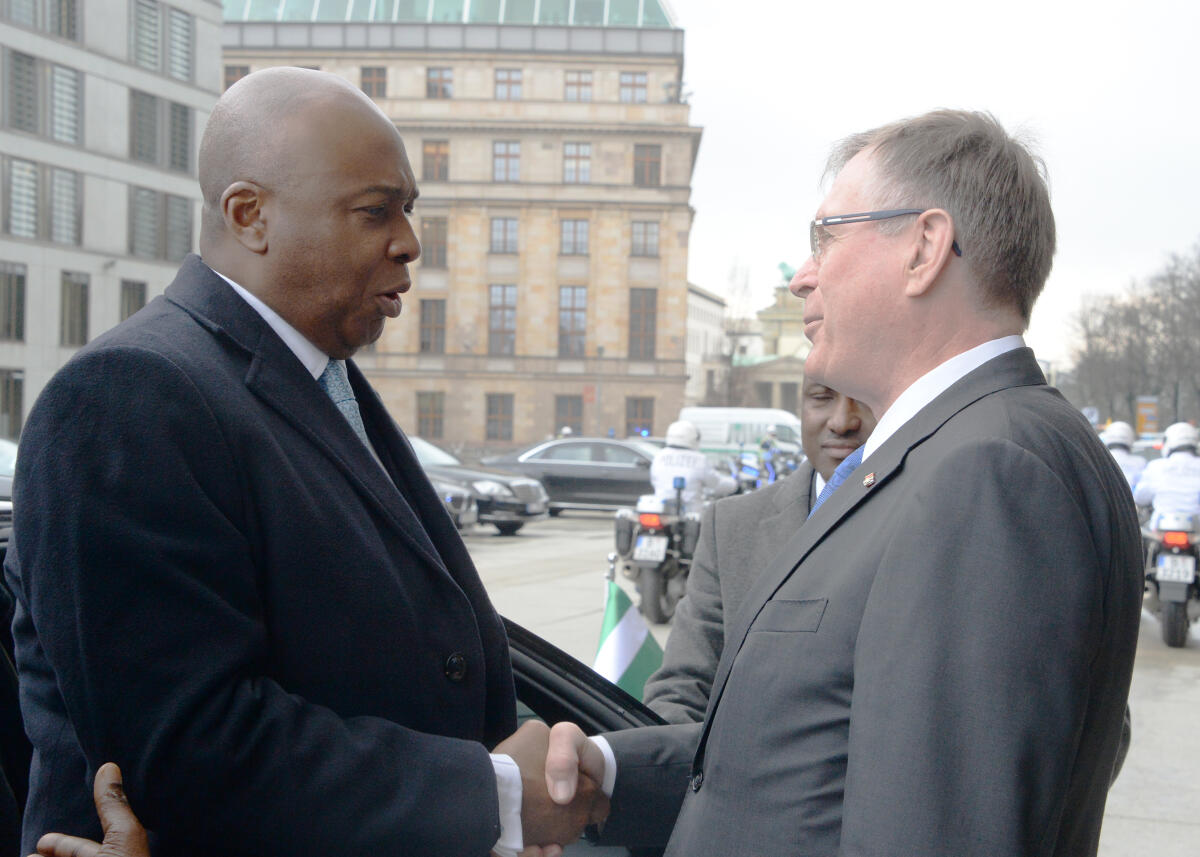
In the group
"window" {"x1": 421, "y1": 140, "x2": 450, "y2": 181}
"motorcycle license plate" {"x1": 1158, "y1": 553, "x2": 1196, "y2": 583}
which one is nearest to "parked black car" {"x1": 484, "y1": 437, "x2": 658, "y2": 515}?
"motorcycle license plate" {"x1": 1158, "y1": 553, "x2": 1196, "y2": 583}

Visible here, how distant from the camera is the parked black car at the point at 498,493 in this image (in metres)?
18.8

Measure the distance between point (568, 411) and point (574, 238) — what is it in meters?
8.05

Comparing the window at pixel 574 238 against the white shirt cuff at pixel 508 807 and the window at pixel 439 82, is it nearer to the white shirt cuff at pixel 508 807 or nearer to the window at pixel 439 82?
the window at pixel 439 82

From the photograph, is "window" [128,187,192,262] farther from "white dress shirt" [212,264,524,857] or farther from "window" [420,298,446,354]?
Answer: "white dress shirt" [212,264,524,857]

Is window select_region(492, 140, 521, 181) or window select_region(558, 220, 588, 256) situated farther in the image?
window select_region(492, 140, 521, 181)

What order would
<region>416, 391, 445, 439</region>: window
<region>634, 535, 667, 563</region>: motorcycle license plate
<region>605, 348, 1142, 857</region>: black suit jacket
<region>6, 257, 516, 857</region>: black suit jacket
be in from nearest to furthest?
<region>605, 348, 1142, 857</region>: black suit jacket < <region>6, 257, 516, 857</region>: black suit jacket < <region>634, 535, 667, 563</region>: motorcycle license plate < <region>416, 391, 445, 439</region>: window

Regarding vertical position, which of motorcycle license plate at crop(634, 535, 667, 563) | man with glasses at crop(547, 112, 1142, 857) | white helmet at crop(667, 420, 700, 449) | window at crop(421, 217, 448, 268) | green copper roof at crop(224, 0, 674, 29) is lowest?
motorcycle license plate at crop(634, 535, 667, 563)

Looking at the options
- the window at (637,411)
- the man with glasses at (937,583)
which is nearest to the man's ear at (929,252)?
the man with glasses at (937,583)

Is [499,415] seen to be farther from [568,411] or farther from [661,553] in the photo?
[661,553]

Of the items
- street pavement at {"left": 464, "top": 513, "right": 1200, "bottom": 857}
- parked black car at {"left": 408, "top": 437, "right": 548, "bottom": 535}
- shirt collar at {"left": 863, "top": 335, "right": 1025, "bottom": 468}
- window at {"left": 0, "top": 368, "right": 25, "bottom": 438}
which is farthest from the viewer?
window at {"left": 0, "top": 368, "right": 25, "bottom": 438}

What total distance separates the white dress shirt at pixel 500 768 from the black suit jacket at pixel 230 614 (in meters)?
0.04

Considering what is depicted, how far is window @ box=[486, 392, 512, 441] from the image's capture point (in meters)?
55.8

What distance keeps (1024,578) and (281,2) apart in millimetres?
63329

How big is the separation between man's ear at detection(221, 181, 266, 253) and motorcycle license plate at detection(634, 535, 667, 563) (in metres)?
8.65
